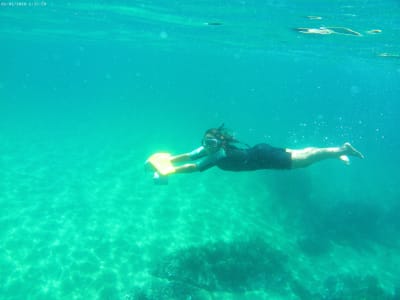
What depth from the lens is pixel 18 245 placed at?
1379 centimetres

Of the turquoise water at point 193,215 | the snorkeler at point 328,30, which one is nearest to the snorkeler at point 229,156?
the turquoise water at point 193,215

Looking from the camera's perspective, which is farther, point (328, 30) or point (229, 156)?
point (328, 30)

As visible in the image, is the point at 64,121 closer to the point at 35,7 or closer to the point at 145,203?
the point at 35,7

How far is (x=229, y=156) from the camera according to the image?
7.41 metres

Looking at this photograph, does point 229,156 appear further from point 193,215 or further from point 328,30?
point 328,30

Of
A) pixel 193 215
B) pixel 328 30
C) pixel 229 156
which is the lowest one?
pixel 193 215

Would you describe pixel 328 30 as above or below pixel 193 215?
above

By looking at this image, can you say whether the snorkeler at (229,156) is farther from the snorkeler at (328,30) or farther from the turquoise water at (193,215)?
the snorkeler at (328,30)

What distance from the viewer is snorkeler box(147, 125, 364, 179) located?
6949mm

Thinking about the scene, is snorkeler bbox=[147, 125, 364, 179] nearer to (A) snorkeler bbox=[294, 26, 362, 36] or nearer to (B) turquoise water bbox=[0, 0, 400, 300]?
(B) turquoise water bbox=[0, 0, 400, 300]

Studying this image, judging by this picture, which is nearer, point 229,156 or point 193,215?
point 229,156

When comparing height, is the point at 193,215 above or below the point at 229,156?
below

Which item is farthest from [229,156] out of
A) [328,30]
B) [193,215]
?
[328,30]

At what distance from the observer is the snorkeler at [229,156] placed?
6.95 metres
